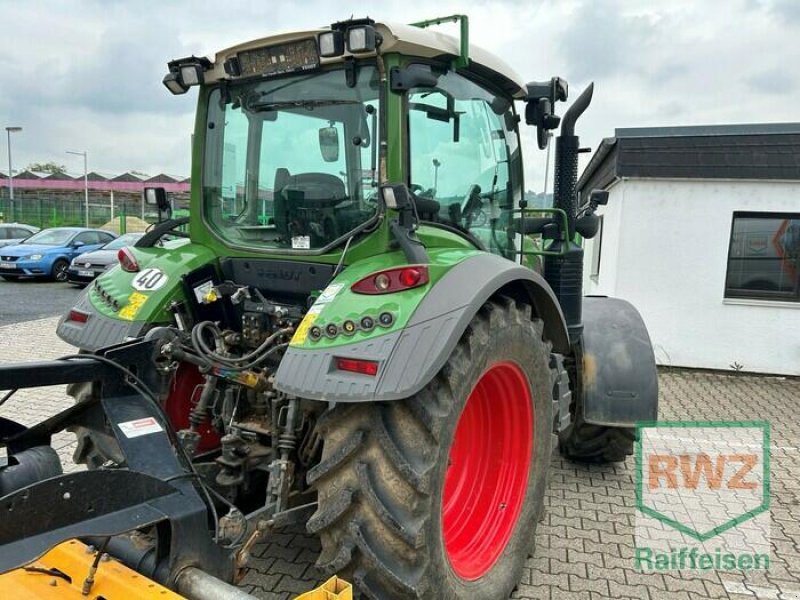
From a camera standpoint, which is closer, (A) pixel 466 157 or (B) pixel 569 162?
(A) pixel 466 157

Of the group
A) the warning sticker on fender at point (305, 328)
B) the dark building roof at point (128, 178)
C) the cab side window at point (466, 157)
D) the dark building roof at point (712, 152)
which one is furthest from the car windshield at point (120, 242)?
the dark building roof at point (128, 178)

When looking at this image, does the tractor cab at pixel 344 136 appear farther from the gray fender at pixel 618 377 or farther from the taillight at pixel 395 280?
the gray fender at pixel 618 377

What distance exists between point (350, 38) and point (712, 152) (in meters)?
6.71

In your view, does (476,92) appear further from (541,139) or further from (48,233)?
(48,233)

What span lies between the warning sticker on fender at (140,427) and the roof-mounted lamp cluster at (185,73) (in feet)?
6.01

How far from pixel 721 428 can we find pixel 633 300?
2854 mm

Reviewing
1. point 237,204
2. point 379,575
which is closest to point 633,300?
point 237,204

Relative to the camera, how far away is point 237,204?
330cm

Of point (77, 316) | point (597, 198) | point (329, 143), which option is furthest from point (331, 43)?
point (597, 198)

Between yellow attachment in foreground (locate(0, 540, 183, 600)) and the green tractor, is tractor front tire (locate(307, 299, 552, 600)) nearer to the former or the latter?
the green tractor

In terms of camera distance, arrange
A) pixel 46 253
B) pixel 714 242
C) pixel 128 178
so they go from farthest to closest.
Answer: pixel 128 178 → pixel 46 253 → pixel 714 242

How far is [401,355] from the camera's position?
2186 mm

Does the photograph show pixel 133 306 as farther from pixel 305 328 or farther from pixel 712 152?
pixel 712 152

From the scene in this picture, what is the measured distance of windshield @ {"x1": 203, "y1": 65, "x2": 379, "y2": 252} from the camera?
2.84 metres
